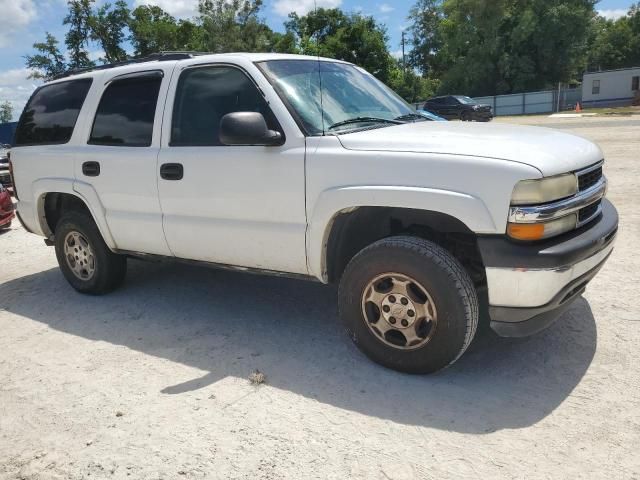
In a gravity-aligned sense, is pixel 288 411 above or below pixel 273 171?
below

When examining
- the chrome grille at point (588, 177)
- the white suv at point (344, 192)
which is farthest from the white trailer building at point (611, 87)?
the white suv at point (344, 192)

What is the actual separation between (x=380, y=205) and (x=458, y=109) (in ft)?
87.7

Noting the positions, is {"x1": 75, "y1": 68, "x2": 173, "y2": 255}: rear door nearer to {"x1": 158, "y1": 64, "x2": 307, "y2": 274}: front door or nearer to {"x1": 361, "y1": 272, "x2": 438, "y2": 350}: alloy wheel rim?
{"x1": 158, "y1": 64, "x2": 307, "y2": 274}: front door

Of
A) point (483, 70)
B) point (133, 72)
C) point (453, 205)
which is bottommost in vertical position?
point (453, 205)

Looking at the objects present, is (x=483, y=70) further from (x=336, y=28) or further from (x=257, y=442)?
(x=257, y=442)

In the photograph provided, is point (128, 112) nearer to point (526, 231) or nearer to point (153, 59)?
point (153, 59)

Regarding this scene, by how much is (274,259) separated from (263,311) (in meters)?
0.96

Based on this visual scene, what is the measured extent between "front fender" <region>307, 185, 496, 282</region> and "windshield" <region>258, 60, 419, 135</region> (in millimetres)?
500

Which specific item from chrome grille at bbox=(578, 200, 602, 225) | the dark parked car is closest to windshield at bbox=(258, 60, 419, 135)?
chrome grille at bbox=(578, 200, 602, 225)

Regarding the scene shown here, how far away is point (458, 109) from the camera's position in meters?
28.2

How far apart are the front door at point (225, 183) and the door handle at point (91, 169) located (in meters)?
0.81

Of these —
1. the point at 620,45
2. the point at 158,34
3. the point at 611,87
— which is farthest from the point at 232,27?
the point at 620,45

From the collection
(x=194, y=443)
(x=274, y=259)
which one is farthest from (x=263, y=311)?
(x=194, y=443)

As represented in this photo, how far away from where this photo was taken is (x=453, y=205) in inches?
116
